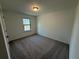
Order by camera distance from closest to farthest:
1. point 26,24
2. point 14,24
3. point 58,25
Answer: point 58,25, point 14,24, point 26,24

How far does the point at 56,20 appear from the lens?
156 inches

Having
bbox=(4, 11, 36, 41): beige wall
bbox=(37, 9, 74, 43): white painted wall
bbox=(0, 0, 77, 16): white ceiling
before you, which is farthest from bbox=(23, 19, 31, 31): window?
bbox=(0, 0, 77, 16): white ceiling

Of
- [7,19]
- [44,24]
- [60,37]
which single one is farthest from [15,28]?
[60,37]

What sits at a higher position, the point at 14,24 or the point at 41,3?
the point at 41,3

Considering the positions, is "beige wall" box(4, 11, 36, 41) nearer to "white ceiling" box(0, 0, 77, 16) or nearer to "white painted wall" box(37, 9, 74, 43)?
"white ceiling" box(0, 0, 77, 16)

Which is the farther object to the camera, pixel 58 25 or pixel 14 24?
pixel 14 24

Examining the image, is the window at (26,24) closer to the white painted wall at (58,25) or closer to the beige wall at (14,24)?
the beige wall at (14,24)

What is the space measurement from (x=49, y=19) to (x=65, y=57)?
9.91 ft

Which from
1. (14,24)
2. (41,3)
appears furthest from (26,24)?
(41,3)

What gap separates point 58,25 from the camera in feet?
12.7

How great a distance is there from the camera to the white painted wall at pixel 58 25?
10.8ft

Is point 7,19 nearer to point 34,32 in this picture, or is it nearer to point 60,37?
point 34,32

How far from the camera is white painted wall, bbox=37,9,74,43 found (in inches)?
130

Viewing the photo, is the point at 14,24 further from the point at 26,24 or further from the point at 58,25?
the point at 58,25
